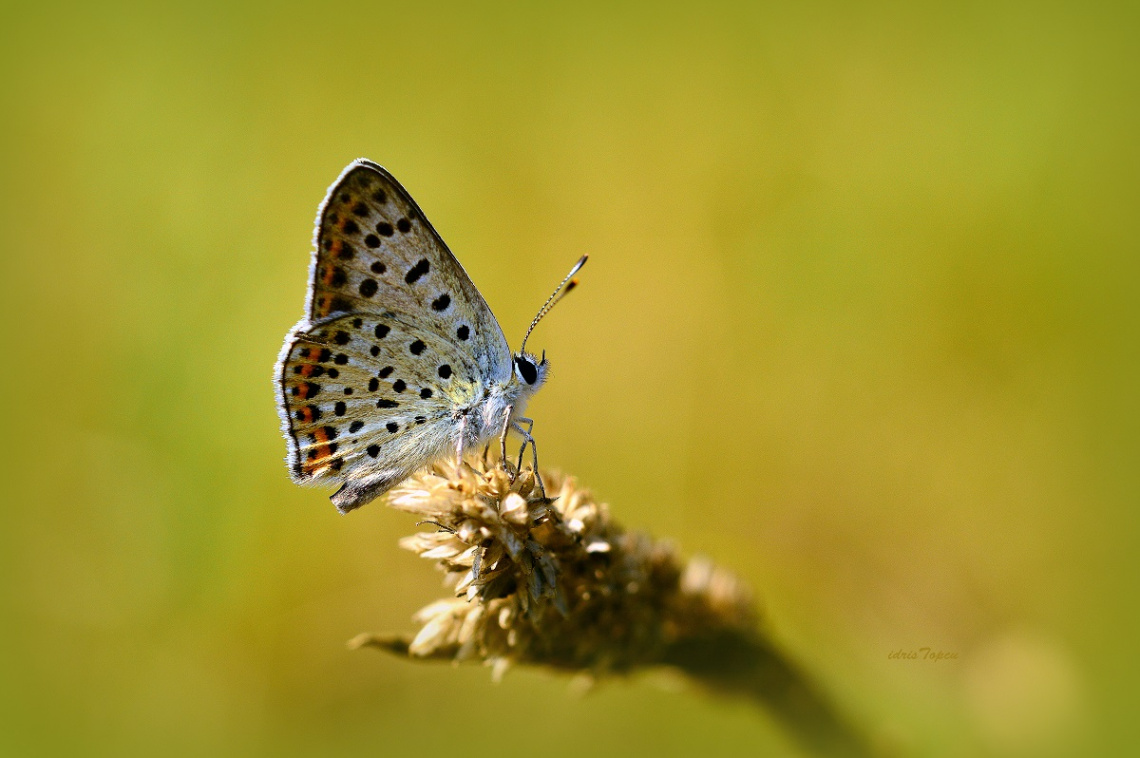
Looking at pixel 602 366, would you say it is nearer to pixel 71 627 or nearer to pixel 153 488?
pixel 153 488

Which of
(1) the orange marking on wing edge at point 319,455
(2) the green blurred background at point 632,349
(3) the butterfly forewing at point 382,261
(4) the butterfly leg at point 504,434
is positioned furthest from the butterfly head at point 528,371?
(2) the green blurred background at point 632,349

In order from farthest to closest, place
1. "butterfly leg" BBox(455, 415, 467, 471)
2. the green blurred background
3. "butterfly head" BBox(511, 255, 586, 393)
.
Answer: the green blurred background, "butterfly head" BBox(511, 255, 586, 393), "butterfly leg" BBox(455, 415, 467, 471)

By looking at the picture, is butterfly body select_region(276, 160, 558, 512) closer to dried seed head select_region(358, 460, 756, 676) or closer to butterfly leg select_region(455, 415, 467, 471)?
butterfly leg select_region(455, 415, 467, 471)

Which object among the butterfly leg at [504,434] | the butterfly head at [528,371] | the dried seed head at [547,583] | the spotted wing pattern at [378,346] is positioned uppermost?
the spotted wing pattern at [378,346]

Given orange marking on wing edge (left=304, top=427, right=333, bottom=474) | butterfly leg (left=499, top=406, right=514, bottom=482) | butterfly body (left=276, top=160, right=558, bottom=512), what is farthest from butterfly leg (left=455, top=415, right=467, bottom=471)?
orange marking on wing edge (left=304, top=427, right=333, bottom=474)

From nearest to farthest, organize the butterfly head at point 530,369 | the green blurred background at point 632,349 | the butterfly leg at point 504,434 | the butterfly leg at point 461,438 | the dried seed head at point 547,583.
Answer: the dried seed head at point 547,583 → the butterfly leg at point 504,434 → the butterfly leg at point 461,438 → the butterfly head at point 530,369 → the green blurred background at point 632,349

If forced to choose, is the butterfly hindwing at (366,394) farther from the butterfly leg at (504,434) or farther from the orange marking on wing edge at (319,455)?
the butterfly leg at (504,434)

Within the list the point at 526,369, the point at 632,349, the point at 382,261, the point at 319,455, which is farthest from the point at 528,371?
the point at 632,349
